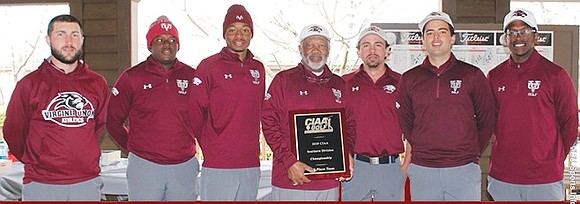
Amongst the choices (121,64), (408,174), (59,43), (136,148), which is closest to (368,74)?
(408,174)

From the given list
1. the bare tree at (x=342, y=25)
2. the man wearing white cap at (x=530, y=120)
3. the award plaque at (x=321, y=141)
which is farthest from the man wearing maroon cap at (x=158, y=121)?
the bare tree at (x=342, y=25)

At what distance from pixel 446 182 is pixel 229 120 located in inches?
53.0

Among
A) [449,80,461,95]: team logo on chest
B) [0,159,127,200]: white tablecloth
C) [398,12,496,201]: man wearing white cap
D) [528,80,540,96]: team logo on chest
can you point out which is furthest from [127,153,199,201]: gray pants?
[528,80,540,96]: team logo on chest

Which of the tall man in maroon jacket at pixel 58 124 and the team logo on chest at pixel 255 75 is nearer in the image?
the tall man in maroon jacket at pixel 58 124

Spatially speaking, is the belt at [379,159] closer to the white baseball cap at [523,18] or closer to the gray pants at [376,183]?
the gray pants at [376,183]

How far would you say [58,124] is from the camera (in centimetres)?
397

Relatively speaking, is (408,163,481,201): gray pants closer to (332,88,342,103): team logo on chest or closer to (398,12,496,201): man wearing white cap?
(398,12,496,201): man wearing white cap

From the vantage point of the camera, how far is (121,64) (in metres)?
7.20

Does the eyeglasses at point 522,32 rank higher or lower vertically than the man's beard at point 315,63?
higher

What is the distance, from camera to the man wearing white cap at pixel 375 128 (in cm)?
440

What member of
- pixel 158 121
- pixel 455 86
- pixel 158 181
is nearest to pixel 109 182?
pixel 158 181

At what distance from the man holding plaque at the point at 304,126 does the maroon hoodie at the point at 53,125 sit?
1.04 m

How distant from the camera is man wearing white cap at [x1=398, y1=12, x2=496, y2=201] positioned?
13.5 ft

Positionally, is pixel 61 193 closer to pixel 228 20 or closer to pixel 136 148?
pixel 136 148
